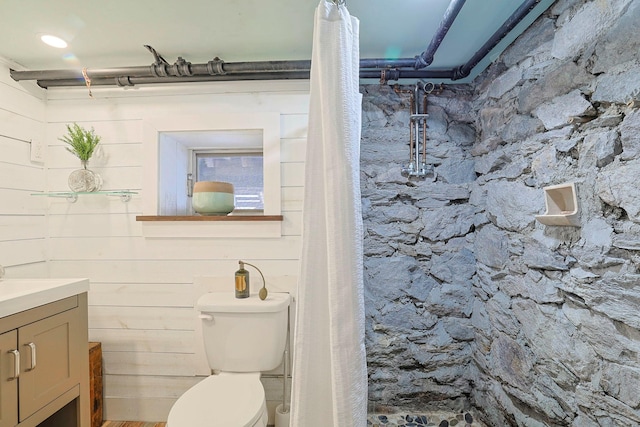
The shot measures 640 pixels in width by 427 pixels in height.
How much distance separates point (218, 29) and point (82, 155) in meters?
1.11

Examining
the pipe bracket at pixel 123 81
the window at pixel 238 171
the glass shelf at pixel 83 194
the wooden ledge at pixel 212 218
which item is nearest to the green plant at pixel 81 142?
the glass shelf at pixel 83 194

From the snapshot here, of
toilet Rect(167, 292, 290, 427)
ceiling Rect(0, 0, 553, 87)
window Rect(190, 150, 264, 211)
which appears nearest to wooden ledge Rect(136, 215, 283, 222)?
window Rect(190, 150, 264, 211)

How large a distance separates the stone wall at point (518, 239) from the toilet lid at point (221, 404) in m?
0.80

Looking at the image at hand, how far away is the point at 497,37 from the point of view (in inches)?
56.5

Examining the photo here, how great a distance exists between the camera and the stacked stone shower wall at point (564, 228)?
971 mm

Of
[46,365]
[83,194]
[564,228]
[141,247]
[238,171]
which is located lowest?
[46,365]

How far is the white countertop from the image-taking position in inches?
47.6

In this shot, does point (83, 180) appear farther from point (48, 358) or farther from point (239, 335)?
point (239, 335)

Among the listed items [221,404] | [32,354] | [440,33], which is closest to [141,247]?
[32,354]

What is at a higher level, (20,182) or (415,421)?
(20,182)

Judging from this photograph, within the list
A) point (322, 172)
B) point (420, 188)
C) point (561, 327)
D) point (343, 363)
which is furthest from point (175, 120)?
point (561, 327)

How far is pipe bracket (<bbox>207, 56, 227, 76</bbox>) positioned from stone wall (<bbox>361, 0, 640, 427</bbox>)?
87 centimetres

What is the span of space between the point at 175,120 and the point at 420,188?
5.12 ft

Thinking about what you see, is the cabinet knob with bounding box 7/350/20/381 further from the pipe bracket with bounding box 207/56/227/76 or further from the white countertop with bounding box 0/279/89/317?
the pipe bracket with bounding box 207/56/227/76
